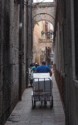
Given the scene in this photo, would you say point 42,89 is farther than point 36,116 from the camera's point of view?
Yes

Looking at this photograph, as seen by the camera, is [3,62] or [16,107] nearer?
[3,62]

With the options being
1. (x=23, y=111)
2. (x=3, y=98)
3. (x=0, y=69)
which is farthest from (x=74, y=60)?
(x=23, y=111)

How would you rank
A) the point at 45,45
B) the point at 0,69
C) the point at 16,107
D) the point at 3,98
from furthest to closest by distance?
1. the point at 45,45
2. the point at 16,107
3. the point at 3,98
4. the point at 0,69

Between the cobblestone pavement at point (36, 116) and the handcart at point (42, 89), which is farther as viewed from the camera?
the handcart at point (42, 89)

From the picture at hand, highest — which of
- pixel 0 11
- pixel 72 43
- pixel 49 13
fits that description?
pixel 49 13

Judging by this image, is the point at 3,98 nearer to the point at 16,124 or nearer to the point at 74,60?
the point at 16,124

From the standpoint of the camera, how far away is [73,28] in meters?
7.77

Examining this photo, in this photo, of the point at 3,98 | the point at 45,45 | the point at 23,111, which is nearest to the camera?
the point at 3,98

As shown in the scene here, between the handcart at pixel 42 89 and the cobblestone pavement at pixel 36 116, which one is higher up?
the handcart at pixel 42 89

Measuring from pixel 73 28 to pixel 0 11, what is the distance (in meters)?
2.87

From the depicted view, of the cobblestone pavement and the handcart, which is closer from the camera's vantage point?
the cobblestone pavement

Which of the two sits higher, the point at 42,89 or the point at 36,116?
the point at 42,89

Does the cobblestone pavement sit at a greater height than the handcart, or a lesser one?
lesser

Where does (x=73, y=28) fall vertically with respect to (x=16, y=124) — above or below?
above
